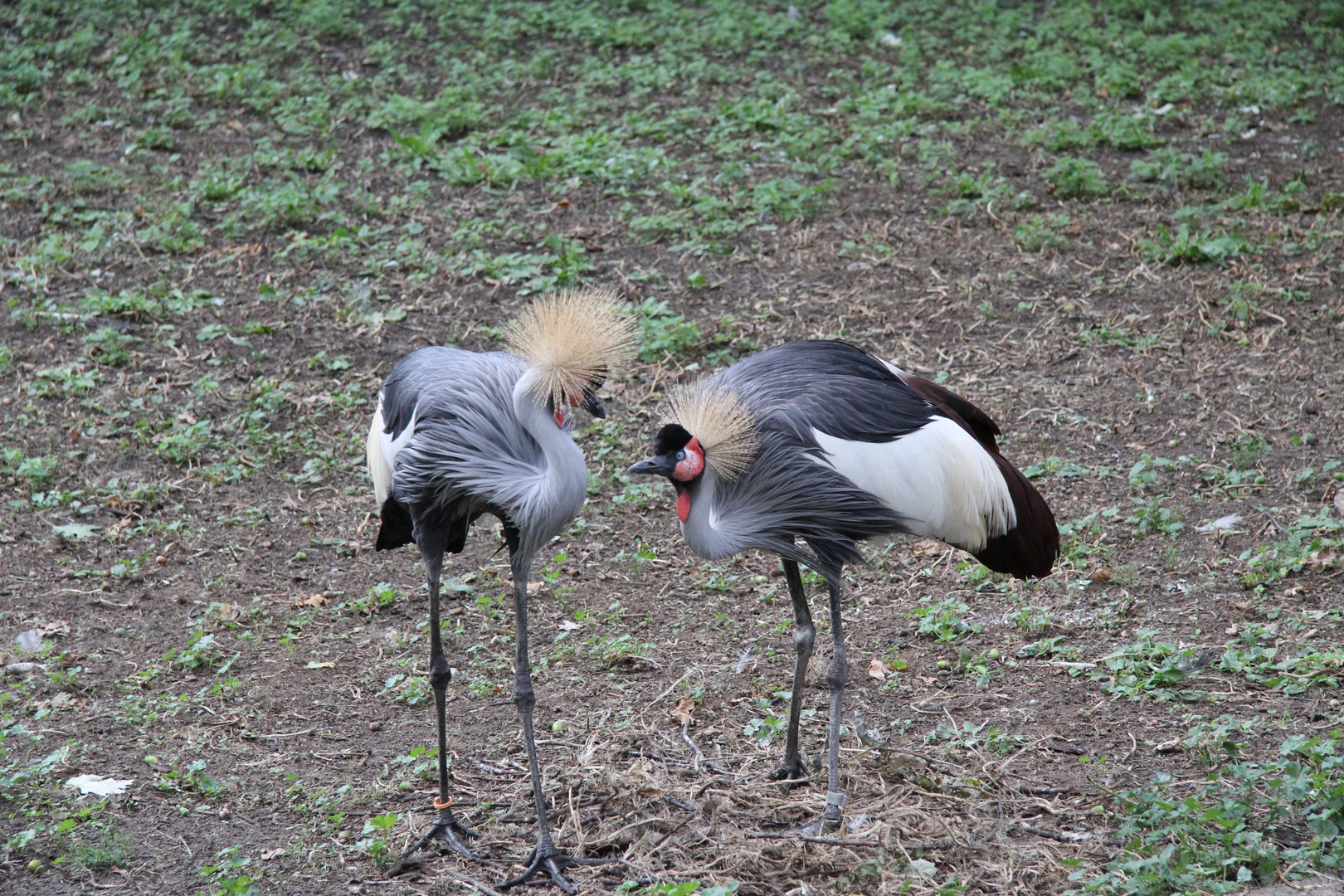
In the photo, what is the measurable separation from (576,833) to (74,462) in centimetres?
340

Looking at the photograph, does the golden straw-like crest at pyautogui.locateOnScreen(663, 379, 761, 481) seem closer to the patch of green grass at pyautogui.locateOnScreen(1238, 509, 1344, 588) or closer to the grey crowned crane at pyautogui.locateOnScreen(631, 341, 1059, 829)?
the grey crowned crane at pyautogui.locateOnScreen(631, 341, 1059, 829)

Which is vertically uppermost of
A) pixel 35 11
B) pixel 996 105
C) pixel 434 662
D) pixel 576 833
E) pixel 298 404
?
pixel 35 11

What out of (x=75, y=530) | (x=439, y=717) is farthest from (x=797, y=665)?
(x=75, y=530)

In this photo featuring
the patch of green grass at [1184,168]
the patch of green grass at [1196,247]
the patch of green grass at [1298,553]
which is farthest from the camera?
the patch of green grass at [1184,168]

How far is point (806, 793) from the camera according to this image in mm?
3713

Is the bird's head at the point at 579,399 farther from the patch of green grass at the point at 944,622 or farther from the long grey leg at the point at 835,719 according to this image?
the patch of green grass at the point at 944,622

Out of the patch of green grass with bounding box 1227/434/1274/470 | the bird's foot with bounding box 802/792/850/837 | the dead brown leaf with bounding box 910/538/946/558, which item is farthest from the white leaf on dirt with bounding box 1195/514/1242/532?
the bird's foot with bounding box 802/792/850/837

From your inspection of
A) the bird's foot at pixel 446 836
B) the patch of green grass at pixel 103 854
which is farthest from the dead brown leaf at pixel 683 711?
the patch of green grass at pixel 103 854

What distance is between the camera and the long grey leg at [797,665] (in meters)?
3.75

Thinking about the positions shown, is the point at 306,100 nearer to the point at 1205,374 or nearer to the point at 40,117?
the point at 40,117

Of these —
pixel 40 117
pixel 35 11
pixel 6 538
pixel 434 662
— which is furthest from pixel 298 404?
pixel 35 11

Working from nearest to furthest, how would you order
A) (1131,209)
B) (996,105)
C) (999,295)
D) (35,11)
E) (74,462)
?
1. (74,462)
2. (999,295)
3. (1131,209)
4. (996,105)
5. (35,11)

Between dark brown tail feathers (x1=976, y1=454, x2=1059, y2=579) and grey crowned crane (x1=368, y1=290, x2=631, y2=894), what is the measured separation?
1.33 metres

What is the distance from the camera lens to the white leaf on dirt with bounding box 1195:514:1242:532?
15.7 feet
